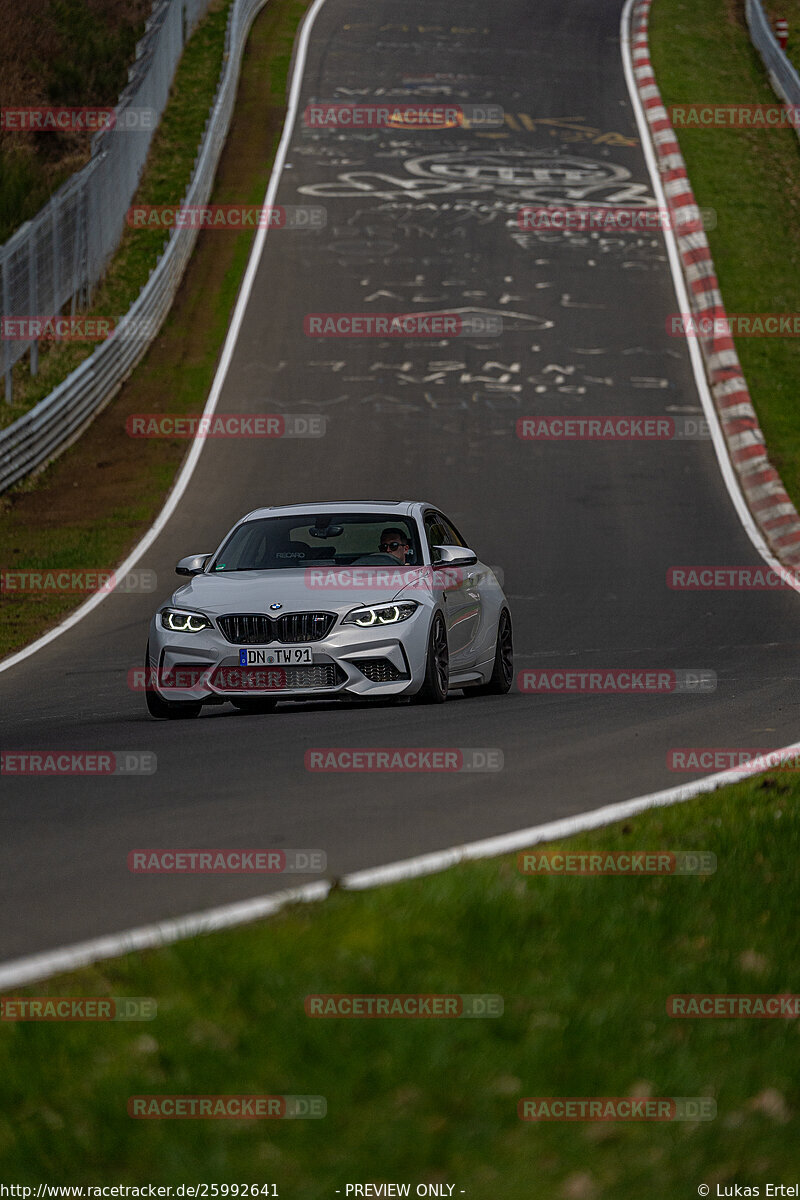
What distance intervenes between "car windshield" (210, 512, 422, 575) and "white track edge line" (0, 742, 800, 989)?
177 inches

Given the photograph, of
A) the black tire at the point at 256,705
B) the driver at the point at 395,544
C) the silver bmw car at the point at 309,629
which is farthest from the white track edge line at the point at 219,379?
the driver at the point at 395,544

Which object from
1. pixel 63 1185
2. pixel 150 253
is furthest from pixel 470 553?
pixel 150 253

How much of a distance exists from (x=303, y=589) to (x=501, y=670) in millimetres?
2548

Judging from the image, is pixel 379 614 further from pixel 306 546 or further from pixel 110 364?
pixel 110 364

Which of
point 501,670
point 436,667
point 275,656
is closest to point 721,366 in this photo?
point 501,670

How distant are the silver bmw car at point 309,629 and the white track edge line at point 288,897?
10.9ft

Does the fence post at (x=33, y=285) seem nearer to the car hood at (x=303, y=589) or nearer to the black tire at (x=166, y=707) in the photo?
the car hood at (x=303, y=589)

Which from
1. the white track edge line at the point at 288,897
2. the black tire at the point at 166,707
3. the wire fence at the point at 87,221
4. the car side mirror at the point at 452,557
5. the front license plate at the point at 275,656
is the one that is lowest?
the wire fence at the point at 87,221

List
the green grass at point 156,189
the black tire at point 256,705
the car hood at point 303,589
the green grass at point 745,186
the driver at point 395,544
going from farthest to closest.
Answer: the green grass at point 745,186, the green grass at point 156,189, the driver at point 395,544, the black tire at point 256,705, the car hood at point 303,589

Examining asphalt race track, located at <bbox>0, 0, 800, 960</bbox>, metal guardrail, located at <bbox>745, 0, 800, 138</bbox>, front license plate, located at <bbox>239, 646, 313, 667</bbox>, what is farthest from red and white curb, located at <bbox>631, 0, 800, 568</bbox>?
front license plate, located at <bbox>239, 646, 313, 667</bbox>

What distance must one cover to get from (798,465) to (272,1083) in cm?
2167

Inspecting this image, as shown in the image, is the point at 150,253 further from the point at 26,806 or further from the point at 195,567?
the point at 26,806

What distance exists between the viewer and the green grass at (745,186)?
2795 centimetres

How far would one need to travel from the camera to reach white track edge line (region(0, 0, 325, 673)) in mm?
16828
